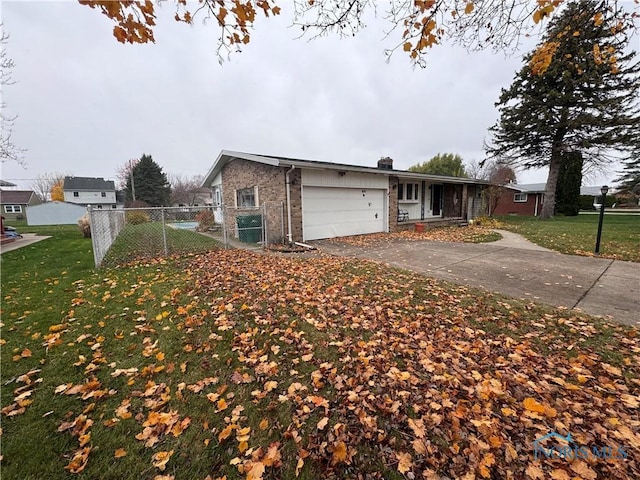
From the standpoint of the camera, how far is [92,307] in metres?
3.87

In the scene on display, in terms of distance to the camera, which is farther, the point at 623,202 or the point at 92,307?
the point at 623,202

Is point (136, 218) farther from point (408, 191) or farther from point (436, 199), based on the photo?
point (436, 199)

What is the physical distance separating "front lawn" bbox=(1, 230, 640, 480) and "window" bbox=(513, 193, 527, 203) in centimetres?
3163

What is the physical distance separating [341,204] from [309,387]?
9187 mm

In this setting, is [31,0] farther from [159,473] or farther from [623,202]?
[623,202]

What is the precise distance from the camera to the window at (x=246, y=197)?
11.8 metres

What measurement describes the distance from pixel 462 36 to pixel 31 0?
5.70 metres

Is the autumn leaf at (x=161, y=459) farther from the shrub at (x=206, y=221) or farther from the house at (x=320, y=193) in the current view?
the shrub at (x=206, y=221)

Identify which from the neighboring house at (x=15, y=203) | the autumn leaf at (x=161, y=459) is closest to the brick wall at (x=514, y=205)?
Answer: the autumn leaf at (x=161, y=459)

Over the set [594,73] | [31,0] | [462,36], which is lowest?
[462,36]

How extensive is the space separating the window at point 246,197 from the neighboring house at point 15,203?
43108mm

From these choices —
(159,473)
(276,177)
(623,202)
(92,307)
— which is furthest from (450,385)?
(623,202)

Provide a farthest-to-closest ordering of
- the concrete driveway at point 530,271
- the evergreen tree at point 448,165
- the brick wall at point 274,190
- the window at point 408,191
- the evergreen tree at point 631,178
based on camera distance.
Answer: the evergreen tree at point 448,165, the evergreen tree at point 631,178, the window at point 408,191, the brick wall at point 274,190, the concrete driveway at point 530,271

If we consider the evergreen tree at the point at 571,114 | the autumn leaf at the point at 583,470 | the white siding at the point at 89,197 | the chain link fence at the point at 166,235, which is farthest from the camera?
the white siding at the point at 89,197
